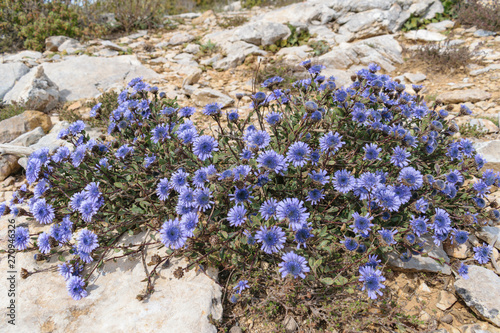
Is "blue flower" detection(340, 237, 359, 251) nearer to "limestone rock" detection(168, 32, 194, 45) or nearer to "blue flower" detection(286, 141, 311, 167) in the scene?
"blue flower" detection(286, 141, 311, 167)

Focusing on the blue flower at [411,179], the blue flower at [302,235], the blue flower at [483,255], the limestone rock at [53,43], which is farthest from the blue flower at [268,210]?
the limestone rock at [53,43]

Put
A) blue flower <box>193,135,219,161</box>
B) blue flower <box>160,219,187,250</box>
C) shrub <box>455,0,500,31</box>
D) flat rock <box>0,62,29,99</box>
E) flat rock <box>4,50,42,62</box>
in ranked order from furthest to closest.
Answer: flat rock <box>4,50,42,62</box> < shrub <box>455,0,500,31</box> < flat rock <box>0,62,29,99</box> < blue flower <box>193,135,219,161</box> < blue flower <box>160,219,187,250</box>

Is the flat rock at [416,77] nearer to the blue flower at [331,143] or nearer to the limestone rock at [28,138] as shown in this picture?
the blue flower at [331,143]

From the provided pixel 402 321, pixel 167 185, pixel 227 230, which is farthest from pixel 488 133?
pixel 167 185

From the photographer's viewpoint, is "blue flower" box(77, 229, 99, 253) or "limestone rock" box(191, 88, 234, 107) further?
"limestone rock" box(191, 88, 234, 107)

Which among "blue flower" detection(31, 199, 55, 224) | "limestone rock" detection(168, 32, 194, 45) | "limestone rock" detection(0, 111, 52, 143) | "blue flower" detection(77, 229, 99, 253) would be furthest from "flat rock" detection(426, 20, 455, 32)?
"blue flower" detection(31, 199, 55, 224)

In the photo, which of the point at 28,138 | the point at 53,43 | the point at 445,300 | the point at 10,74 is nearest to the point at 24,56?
the point at 53,43

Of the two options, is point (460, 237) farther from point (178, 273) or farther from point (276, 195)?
point (178, 273)
